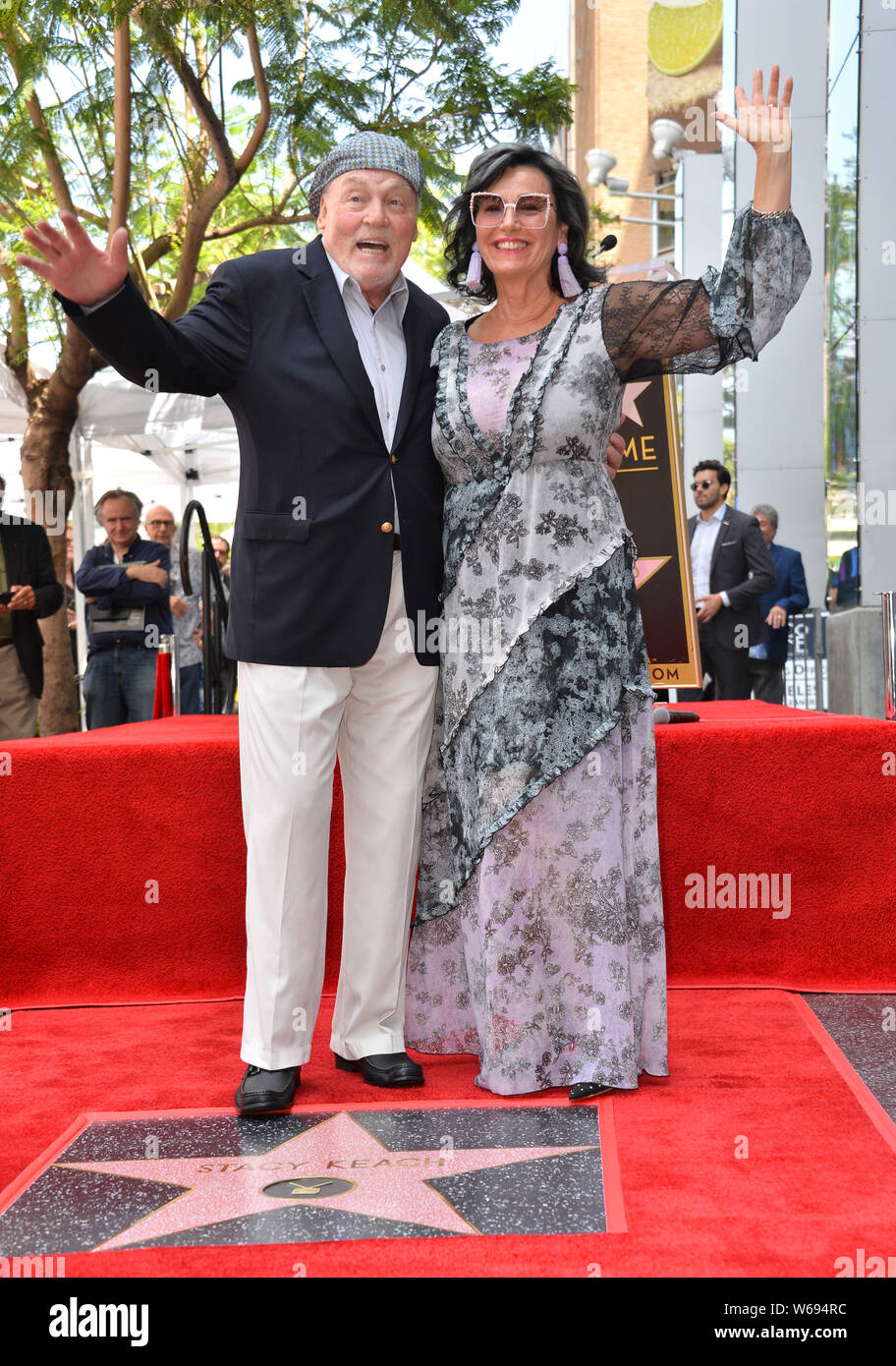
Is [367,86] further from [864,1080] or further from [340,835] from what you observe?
[864,1080]

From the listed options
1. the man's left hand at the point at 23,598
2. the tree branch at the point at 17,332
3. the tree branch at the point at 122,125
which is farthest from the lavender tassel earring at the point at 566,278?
the tree branch at the point at 17,332

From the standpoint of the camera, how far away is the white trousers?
9.23ft

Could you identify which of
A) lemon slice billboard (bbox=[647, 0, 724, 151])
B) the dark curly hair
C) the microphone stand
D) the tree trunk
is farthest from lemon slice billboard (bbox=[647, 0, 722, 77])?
the dark curly hair

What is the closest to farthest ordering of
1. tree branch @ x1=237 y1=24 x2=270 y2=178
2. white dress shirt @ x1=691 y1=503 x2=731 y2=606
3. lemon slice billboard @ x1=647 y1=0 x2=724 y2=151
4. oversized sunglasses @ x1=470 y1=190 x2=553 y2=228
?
1. oversized sunglasses @ x1=470 y1=190 x2=553 y2=228
2. white dress shirt @ x1=691 y1=503 x2=731 y2=606
3. tree branch @ x1=237 y1=24 x2=270 y2=178
4. lemon slice billboard @ x1=647 y1=0 x2=724 y2=151

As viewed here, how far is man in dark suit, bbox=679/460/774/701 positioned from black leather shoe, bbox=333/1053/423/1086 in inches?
177

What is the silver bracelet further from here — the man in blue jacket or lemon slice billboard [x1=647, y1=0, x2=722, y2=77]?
lemon slice billboard [x1=647, y1=0, x2=722, y2=77]

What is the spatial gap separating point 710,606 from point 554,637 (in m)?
4.55

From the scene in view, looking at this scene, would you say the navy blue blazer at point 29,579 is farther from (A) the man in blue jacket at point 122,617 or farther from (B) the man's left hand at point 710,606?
(B) the man's left hand at point 710,606

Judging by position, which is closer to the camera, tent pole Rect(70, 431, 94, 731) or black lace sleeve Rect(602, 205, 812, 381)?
black lace sleeve Rect(602, 205, 812, 381)

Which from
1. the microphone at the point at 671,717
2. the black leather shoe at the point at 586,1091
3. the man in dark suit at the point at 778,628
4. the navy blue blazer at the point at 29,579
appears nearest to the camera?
the black leather shoe at the point at 586,1091

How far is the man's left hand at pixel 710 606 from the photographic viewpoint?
726 cm

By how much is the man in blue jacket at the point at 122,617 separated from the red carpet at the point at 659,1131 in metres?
3.36

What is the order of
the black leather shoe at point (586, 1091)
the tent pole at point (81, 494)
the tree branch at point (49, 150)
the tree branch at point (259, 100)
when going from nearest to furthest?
the black leather shoe at point (586, 1091)
the tree branch at point (49, 150)
the tree branch at point (259, 100)
the tent pole at point (81, 494)

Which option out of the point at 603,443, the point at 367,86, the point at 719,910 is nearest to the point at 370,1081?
the point at 719,910
